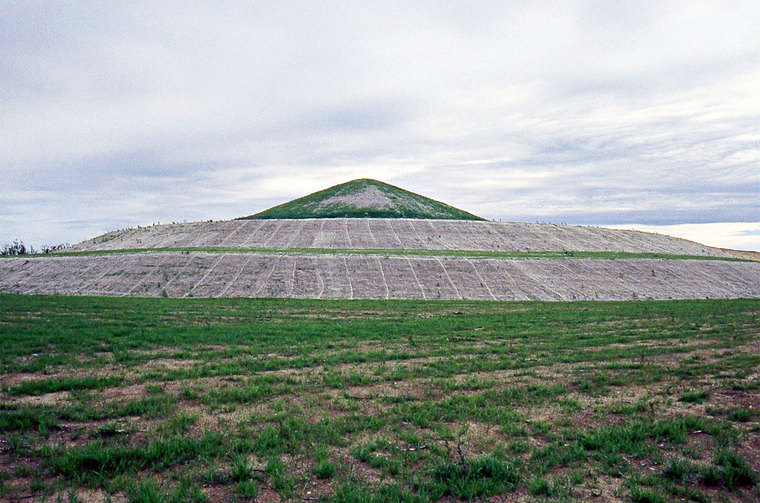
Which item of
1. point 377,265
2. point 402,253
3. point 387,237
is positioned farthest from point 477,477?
point 387,237

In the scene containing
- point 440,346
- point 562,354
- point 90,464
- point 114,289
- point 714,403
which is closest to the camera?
point 90,464

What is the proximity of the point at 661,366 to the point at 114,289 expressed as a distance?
4060 centimetres

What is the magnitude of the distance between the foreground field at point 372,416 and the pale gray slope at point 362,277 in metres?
20.3

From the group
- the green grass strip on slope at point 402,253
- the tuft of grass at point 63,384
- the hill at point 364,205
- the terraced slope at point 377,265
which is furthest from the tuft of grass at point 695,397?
the hill at point 364,205

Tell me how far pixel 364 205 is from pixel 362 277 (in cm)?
4261

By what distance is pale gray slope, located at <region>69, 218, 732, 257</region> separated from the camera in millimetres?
56375

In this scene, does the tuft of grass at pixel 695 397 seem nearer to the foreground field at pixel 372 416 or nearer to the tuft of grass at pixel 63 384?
the foreground field at pixel 372 416

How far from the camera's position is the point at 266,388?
10516 millimetres

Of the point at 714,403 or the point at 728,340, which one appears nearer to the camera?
the point at 714,403

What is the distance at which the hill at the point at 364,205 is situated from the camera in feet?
260

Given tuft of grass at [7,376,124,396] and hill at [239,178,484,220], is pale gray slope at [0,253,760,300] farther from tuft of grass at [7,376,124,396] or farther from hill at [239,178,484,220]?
hill at [239,178,484,220]

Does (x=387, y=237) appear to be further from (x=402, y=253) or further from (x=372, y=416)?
(x=372, y=416)

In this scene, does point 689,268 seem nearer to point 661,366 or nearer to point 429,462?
point 661,366

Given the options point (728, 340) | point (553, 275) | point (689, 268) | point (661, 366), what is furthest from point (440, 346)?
point (689, 268)
